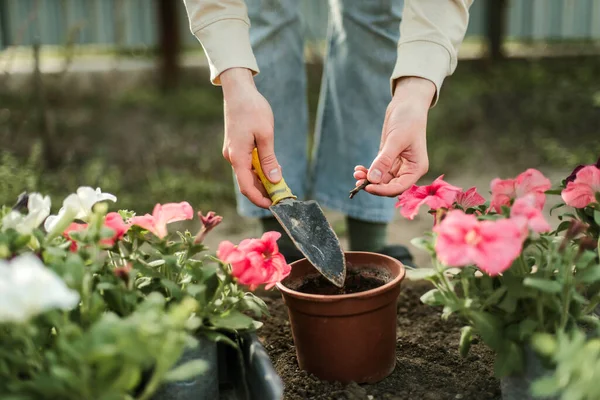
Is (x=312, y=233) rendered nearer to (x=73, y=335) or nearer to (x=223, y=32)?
(x=223, y=32)

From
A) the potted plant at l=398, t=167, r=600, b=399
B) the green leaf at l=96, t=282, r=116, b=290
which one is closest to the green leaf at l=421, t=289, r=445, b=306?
the potted plant at l=398, t=167, r=600, b=399

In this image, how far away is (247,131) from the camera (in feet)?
5.02

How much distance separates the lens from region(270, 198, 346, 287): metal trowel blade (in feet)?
4.93

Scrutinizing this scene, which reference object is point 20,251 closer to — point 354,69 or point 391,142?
point 391,142

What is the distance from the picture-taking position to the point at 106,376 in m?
0.97

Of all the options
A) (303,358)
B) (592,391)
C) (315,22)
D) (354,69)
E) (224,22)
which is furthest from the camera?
(315,22)

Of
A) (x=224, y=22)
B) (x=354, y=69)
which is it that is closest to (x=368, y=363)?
(x=224, y=22)

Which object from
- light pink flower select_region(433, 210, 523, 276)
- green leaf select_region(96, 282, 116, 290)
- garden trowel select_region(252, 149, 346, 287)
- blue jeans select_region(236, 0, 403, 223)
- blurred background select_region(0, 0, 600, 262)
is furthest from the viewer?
blurred background select_region(0, 0, 600, 262)

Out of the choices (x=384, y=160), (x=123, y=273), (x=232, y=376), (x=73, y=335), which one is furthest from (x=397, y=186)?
(x=73, y=335)

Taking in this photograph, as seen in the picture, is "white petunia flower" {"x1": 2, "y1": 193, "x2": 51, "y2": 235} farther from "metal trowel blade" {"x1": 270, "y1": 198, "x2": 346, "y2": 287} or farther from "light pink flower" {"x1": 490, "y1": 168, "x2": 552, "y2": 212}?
"light pink flower" {"x1": 490, "y1": 168, "x2": 552, "y2": 212}

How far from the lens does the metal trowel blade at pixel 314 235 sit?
4.93ft

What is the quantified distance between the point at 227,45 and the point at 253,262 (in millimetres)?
601

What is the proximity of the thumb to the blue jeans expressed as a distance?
2.28 ft

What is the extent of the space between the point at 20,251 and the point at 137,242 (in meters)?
0.23
